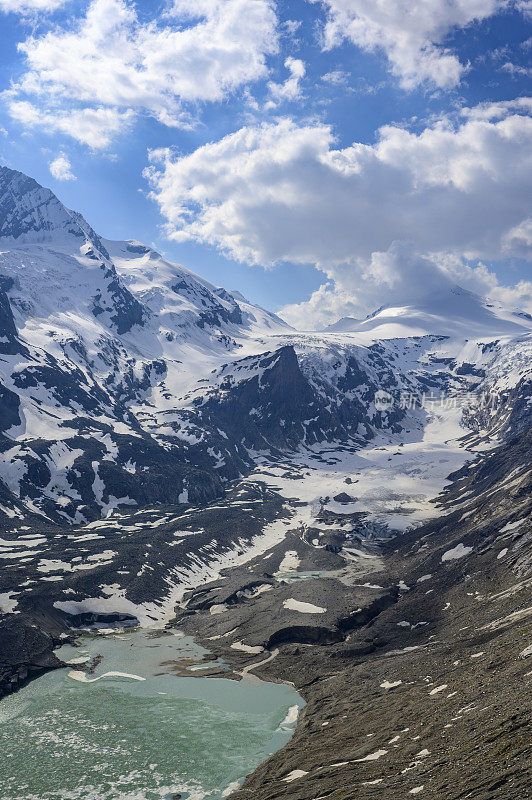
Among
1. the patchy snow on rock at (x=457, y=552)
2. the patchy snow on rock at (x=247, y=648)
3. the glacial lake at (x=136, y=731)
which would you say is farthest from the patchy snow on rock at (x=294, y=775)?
the patchy snow on rock at (x=457, y=552)

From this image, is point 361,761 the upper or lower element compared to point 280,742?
upper

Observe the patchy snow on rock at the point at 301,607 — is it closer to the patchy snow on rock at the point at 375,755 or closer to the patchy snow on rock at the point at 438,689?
the patchy snow on rock at the point at 438,689

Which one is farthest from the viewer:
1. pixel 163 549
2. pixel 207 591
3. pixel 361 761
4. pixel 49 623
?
pixel 163 549

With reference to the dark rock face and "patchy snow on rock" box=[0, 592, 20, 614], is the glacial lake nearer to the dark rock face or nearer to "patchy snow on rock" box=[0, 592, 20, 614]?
the dark rock face

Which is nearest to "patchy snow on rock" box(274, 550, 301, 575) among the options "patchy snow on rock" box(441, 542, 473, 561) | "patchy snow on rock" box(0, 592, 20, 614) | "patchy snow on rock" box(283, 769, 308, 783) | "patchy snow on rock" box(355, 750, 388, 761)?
"patchy snow on rock" box(441, 542, 473, 561)

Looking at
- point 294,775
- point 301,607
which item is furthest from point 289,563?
point 294,775

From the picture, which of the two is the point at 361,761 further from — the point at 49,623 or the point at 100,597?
the point at 100,597

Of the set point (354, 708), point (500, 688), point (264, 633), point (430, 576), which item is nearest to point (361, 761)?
point (500, 688)

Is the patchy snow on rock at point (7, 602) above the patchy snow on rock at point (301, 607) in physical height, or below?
above

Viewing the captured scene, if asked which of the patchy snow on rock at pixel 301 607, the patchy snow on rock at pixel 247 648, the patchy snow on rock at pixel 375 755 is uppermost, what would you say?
the patchy snow on rock at pixel 375 755
